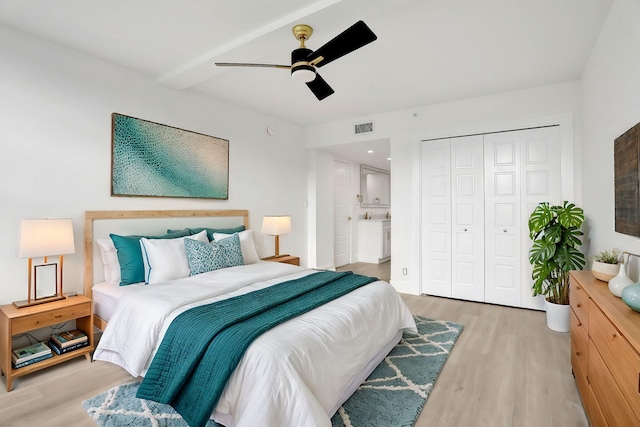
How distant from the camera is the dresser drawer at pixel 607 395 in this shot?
117 cm

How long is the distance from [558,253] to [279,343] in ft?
10.0

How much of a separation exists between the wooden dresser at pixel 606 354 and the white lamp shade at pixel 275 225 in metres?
3.17

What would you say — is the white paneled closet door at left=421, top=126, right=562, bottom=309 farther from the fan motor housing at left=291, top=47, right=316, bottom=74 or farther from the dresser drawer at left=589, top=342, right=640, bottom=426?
the fan motor housing at left=291, top=47, right=316, bottom=74

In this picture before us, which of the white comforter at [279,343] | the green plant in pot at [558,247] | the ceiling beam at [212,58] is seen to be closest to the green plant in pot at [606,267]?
the green plant in pot at [558,247]

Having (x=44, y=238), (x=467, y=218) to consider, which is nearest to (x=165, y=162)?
(x=44, y=238)

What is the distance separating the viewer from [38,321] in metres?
2.27

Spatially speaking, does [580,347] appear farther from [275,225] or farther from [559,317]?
[275,225]

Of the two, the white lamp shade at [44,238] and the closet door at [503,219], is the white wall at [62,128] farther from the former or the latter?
the closet door at [503,219]

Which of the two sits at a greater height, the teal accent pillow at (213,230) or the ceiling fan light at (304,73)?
the ceiling fan light at (304,73)

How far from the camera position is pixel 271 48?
8.66 feet

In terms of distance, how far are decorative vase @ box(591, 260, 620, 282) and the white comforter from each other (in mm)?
1375

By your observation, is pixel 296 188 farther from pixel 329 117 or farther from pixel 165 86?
pixel 165 86

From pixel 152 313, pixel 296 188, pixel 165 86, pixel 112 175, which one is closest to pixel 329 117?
pixel 296 188

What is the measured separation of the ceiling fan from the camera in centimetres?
188
